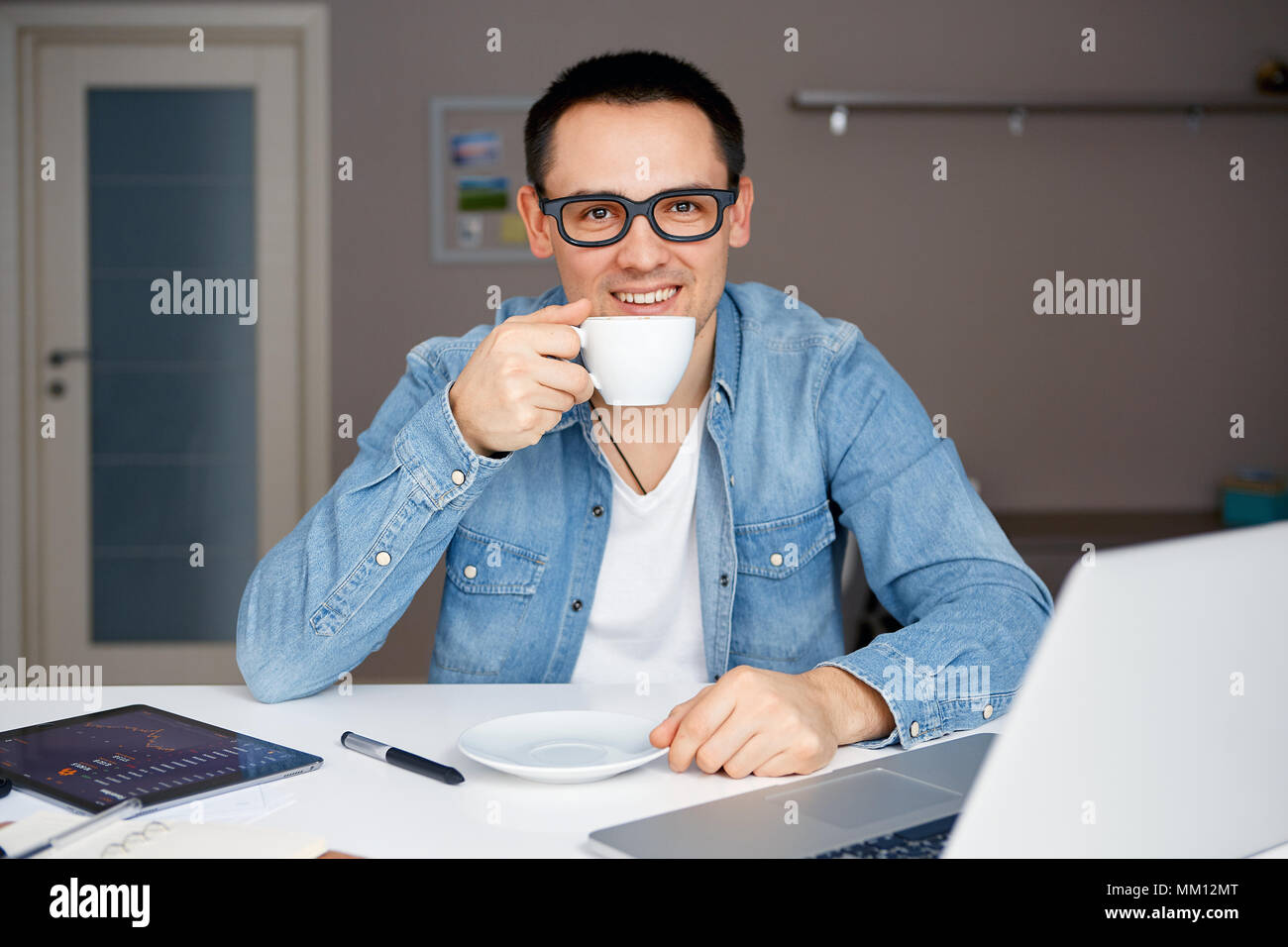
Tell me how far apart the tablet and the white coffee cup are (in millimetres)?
447

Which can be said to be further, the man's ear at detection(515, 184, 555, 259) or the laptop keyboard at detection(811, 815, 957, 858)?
the man's ear at detection(515, 184, 555, 259)

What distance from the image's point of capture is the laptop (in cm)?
55

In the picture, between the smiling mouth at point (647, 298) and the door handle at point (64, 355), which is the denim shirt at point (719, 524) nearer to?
the smiling mouth at point (647, 298)

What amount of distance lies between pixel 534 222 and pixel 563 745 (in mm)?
878

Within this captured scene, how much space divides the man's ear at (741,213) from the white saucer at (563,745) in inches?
29.8

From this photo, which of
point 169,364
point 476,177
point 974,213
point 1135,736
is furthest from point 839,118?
point 1135,736

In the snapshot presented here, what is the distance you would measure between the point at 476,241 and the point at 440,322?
0.88ft

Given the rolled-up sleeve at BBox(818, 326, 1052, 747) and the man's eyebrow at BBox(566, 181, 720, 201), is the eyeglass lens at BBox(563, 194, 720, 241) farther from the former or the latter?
the rolled-up sleeve at BBox(818, 326, 1052, 747)

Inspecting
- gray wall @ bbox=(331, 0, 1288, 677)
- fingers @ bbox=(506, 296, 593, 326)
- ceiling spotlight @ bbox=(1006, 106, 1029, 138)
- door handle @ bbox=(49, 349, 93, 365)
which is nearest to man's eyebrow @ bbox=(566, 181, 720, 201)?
fingers @ bbox=(506, 296, 593, 326)

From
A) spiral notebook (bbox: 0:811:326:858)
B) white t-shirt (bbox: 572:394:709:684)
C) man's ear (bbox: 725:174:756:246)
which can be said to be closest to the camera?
spiral notebook (bbox: 0:811:326:858)

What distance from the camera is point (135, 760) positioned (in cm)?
91

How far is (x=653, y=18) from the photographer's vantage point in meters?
3.54
